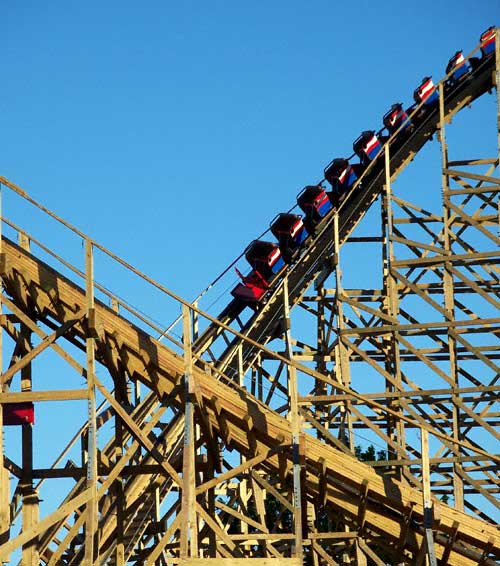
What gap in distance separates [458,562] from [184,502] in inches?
177

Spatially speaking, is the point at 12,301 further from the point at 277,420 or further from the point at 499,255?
the point at 499,255

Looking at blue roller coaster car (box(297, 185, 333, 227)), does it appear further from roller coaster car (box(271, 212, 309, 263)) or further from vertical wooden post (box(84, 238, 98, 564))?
vertical wooden post (box(84, 238, 98, 564))

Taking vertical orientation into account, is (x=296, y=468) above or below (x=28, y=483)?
above

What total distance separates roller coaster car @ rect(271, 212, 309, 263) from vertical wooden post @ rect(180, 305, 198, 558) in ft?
36.4

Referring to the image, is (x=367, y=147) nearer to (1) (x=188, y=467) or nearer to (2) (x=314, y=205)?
(2) (x=314, y=205)

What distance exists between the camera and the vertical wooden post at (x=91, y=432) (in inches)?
1073

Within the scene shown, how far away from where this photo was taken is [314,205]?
3981 cm

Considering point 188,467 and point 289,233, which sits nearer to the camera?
point 188,467

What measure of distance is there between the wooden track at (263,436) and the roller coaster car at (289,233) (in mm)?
10344

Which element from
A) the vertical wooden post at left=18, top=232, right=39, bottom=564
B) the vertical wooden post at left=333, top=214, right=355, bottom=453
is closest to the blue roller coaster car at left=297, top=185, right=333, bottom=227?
the vertical wooden post at left=333, top=214, right=355, bottom=453

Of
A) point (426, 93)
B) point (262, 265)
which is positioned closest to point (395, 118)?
point (426, 93)

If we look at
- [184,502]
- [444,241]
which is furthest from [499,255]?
[184,502]

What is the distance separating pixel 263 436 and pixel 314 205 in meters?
12.3

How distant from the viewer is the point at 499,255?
3359 cm
